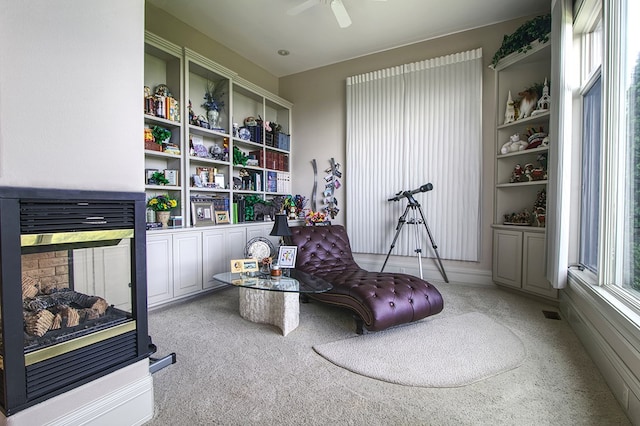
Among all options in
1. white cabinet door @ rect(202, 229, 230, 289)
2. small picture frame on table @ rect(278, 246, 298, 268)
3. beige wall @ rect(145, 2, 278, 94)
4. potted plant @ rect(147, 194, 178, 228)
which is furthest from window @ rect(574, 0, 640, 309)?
beige wall @ rect(145, 2, 278, 94)

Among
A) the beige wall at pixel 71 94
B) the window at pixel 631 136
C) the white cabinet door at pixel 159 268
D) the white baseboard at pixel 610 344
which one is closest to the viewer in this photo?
the beige wall at pixel 71 94

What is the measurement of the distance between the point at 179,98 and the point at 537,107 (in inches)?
148

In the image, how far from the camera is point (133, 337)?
1337 millimetres

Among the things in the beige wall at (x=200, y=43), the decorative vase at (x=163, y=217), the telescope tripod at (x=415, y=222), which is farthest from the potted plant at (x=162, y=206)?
the telescope tripod at (x=415, y=222)

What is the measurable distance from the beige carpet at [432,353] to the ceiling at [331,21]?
302cm

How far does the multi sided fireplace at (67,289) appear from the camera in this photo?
3.27 feet

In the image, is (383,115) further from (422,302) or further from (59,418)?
(59,418)

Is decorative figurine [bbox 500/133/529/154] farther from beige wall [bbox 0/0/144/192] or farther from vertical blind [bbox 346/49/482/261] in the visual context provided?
beige wall [bbox 0/0/144/192]

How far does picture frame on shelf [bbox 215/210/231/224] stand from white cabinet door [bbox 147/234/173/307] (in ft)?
2.32

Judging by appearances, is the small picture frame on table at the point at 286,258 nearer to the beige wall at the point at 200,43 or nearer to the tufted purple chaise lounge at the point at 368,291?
the tufted purple chaise lounge at the point at 368,291

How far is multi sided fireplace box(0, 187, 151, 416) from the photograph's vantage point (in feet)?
3.27

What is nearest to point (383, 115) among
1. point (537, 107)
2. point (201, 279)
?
point (537, 107)

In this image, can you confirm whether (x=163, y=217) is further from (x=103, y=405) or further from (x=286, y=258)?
(x=103, y=405)

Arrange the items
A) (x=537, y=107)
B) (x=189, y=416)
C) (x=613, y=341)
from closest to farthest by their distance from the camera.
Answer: (x=189, y=416), (x=613, y=341), (x=537, y=107)
